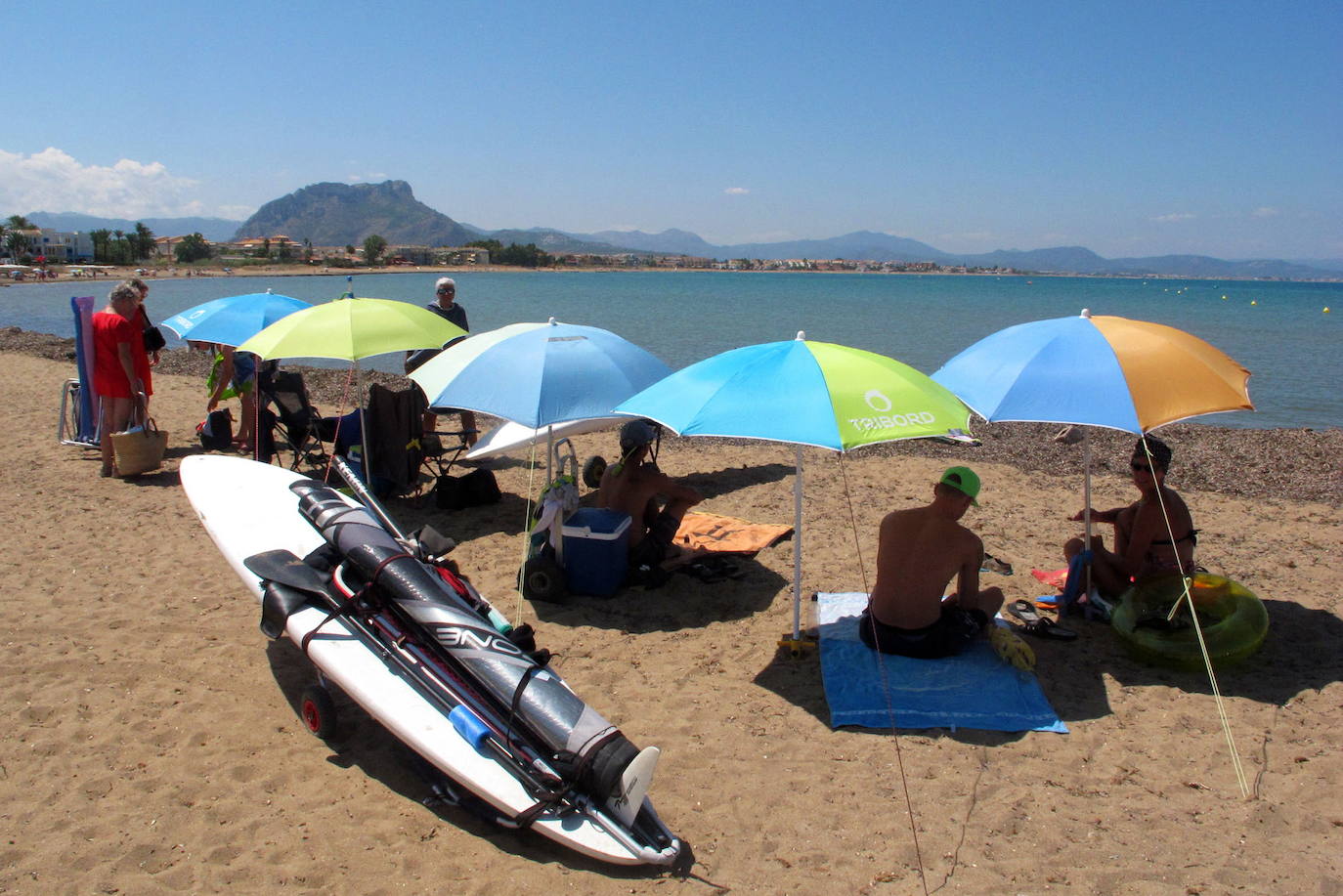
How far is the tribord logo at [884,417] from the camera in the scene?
12.4 ft

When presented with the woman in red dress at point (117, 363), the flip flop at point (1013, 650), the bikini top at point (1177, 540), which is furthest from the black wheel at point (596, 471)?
the woman in red dress at point (117, 363)

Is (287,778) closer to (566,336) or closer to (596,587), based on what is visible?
(596,587)

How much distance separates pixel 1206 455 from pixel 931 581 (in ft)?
22.3

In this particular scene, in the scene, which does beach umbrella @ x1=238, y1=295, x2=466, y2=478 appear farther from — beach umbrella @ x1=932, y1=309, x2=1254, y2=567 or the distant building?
the distant building

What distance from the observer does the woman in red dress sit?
24.8 feet

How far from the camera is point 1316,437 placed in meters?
9.98

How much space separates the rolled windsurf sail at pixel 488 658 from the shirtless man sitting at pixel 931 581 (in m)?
1.77

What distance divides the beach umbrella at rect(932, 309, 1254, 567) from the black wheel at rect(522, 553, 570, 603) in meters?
2.61

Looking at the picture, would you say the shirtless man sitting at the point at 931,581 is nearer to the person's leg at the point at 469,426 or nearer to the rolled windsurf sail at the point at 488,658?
the rolled windsurf sail at the point at 488,658

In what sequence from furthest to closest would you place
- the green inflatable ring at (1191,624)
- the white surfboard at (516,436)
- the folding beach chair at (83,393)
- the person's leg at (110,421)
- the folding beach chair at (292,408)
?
→ the folding beach chair at (83,393) < the folding beach chair at (292,408) < the person's leg at (110,421) < the white surfboard at (516,436) < the green inflatable ring at (1191,624)

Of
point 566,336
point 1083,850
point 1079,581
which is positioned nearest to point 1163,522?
point 1079,581

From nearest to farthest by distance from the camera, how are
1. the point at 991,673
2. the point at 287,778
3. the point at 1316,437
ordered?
the point at 287,778
the point at 991,673
the point at 1316,437

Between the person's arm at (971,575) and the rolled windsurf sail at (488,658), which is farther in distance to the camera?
the person's arm at (971,575)

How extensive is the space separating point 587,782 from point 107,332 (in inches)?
276
